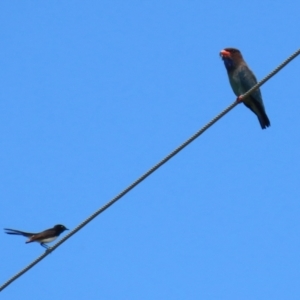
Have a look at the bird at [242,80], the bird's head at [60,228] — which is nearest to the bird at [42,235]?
the bird's head at [60,228]

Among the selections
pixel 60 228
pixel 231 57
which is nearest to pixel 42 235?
pixel 60 228

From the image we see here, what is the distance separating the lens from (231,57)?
42.8ft

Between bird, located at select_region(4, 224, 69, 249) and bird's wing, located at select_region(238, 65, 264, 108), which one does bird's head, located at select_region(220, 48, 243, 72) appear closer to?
bird's wing, located at select_region(238, 65, 264, 108)

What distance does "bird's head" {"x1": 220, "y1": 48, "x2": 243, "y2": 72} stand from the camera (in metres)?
13.0

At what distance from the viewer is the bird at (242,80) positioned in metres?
12.0

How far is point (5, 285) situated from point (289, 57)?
2.91 meters

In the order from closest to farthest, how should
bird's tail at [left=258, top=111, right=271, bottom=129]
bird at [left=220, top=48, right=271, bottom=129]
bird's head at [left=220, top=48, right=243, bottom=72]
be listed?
1. bird's tail at [left=258, top=111, right=271, bottom=129]
2. bird at [left=220, top=48, right=271, bottom=129]
3. bird's head at [left=220, top=48, right=243, bottom=72]

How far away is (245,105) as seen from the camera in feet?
40.4

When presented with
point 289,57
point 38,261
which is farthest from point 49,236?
point 289,57

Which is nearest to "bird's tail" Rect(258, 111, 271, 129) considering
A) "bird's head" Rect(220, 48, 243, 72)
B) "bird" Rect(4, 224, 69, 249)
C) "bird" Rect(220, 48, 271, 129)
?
"bird" Rect(220, 48, 271, 129)

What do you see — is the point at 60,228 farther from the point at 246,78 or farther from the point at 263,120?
the point at 263,120

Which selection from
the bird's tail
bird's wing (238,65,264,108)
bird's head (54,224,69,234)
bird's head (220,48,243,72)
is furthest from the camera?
bird's head (54,224,69,234)

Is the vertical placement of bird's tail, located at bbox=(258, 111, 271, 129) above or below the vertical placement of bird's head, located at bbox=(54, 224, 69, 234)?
below

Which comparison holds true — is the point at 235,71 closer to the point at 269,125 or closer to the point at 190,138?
the point at 269,125
